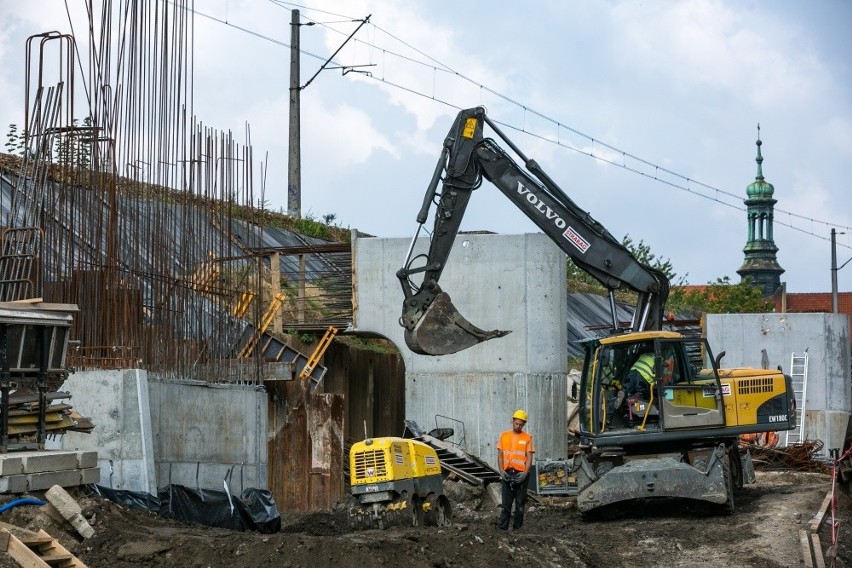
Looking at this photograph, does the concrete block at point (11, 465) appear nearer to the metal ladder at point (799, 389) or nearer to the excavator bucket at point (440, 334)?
the excavator bucket at point (440, 334)

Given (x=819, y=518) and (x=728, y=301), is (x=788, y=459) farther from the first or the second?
(x=728, y=301)

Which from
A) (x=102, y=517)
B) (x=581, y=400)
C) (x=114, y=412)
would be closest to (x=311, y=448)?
(x=581, y=400)

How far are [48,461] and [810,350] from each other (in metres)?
20.8

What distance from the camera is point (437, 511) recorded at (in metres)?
17.8

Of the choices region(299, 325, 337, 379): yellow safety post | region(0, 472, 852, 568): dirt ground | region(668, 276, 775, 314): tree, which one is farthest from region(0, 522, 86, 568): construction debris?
region(668, 276, 775, 314): tree

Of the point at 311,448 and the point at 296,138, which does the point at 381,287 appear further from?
the point at 296,138

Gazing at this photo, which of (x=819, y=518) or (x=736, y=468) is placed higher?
(x=736, y=468)

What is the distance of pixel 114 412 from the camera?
624 inches

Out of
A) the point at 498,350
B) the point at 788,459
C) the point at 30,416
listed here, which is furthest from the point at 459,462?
the point at 30,416

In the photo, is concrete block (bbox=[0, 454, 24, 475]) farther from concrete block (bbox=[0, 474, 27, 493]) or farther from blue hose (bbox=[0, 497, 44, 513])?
blue hose (bbox=[0, 497, 44, 513])

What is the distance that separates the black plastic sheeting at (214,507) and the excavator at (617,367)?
9.90 feet

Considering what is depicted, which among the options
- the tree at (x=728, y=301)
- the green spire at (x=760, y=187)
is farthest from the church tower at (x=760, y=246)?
the tree at (x=728, y=301)

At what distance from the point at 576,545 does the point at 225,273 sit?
7437 mm

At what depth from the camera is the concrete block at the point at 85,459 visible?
1326 centimetres
